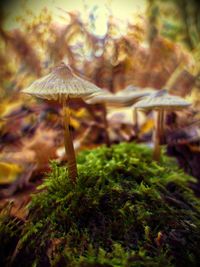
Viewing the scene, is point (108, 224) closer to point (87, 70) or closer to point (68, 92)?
point (68, 92)

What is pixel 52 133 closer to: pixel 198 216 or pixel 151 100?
pixel 151 100

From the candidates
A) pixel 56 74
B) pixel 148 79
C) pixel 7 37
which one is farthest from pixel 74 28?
pixel 56 74

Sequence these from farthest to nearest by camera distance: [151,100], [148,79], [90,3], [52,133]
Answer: [148,79], [90,3], [52,133], [151,100]

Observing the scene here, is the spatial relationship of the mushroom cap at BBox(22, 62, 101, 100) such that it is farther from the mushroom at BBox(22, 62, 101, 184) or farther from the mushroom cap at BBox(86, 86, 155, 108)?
the mushroom cap at BBox(86, 86, 155, 108)

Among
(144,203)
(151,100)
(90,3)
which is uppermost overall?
(90,3)

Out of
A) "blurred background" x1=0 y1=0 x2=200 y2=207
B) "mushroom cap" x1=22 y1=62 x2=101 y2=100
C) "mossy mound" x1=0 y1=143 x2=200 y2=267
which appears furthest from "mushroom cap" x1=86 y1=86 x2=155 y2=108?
"mushroom cap" x1=22 y1=62 x2=101 y2=100

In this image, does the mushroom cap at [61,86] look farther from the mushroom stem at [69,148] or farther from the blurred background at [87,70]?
the blurred background at [87,70]
